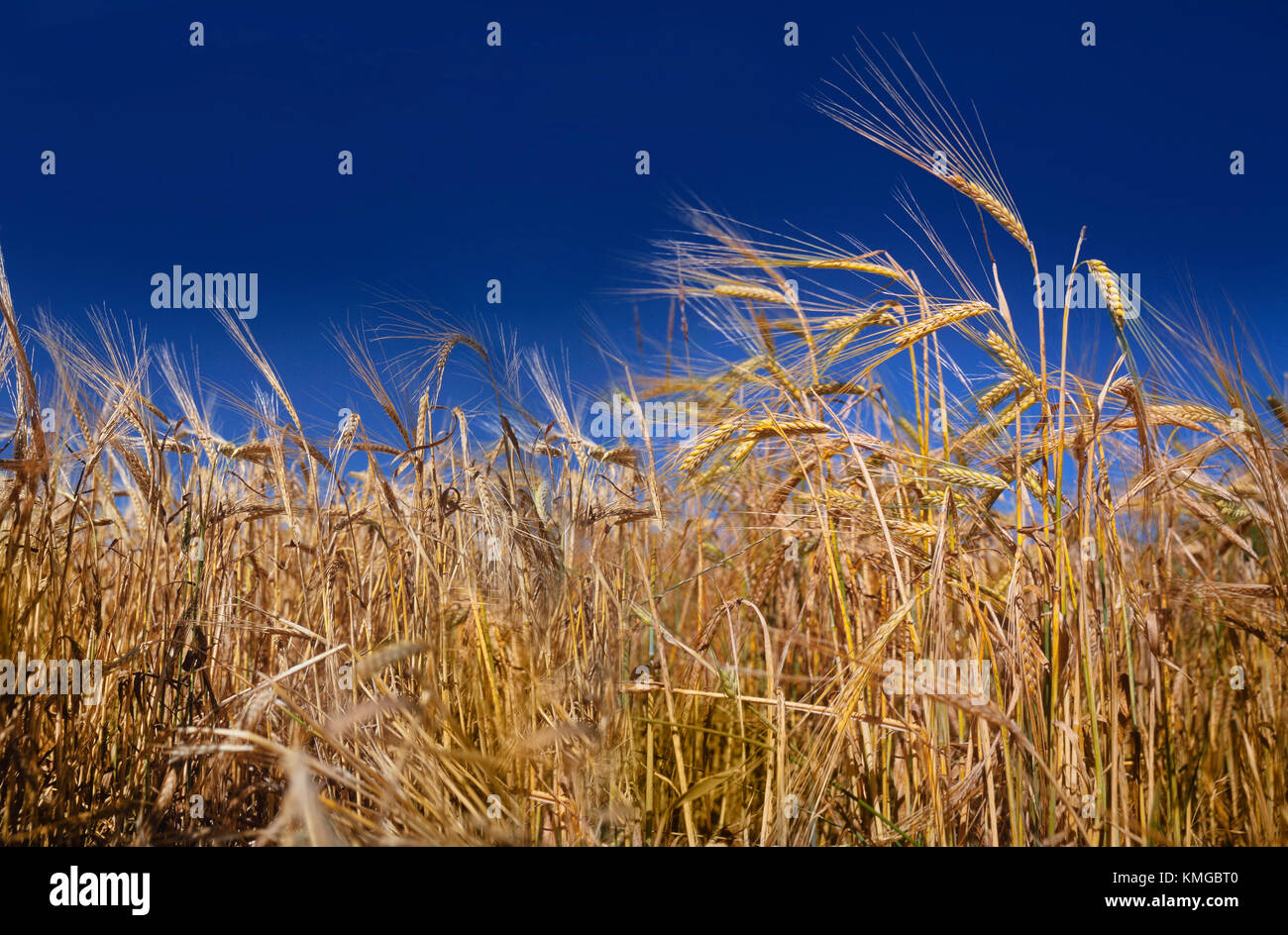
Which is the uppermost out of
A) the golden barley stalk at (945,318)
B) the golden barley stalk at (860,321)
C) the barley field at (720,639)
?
the golden barley stalk at (860,321)

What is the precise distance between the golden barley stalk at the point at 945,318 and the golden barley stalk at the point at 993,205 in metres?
0.20

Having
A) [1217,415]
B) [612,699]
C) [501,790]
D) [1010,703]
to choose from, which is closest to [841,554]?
[1010,703]

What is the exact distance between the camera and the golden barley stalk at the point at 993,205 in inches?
70.7

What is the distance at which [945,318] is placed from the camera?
68.7 inches

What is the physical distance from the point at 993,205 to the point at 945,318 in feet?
1.09

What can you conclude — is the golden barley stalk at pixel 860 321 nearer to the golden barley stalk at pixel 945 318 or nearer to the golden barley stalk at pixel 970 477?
the golden barley stalk at pixel 945 318

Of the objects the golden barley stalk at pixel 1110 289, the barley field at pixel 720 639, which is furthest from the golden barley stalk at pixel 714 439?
the golden barley stalk at pixel 1110 289

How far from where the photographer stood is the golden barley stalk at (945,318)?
1745 mm

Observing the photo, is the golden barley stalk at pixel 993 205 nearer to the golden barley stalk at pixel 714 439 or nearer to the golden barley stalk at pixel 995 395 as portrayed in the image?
the golden barley stalk at pixel 995 395

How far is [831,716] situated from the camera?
1483 millimetres

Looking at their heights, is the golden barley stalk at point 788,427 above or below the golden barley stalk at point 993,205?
below

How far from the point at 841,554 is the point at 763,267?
0.87 metres

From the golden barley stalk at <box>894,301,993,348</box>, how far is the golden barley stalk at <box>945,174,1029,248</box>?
204 millimetres

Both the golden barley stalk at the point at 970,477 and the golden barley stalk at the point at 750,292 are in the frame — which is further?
the golden barley stalk at the point at 750,292
